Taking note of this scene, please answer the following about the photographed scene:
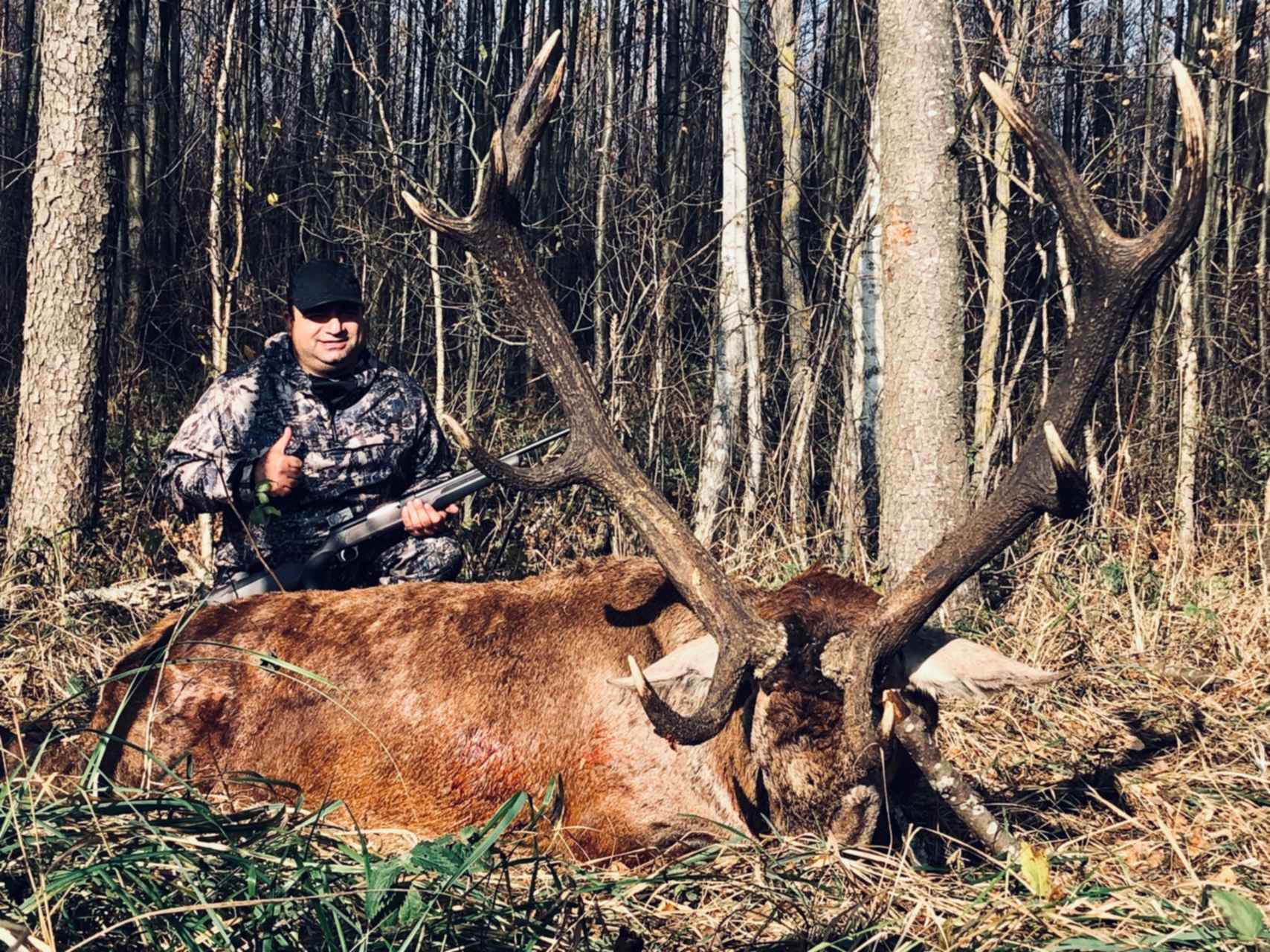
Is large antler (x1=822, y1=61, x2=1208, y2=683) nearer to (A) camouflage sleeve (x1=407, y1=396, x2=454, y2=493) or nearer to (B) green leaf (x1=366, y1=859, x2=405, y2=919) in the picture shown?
(B) green leaf (x1=366, y1=859, x2=405, y2=919)

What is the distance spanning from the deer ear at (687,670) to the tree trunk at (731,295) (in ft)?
11.7

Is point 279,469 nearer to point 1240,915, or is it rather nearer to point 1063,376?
point 1063,376

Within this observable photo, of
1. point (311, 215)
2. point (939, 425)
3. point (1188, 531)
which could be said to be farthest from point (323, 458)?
point (311, 215)

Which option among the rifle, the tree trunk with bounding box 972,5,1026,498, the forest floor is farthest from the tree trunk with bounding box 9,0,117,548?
the tree trunk with bounding box 972,5,1026,498

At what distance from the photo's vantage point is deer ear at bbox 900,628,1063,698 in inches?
135

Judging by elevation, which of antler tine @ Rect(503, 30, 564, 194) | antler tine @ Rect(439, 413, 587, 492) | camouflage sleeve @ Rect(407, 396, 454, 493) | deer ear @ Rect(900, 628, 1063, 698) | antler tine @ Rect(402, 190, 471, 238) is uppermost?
antler tine @ Rect(503, 30, 564, 194)

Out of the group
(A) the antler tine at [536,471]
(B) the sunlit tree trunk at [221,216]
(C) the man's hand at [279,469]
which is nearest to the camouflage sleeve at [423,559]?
(C) the man's hand at [279,469]

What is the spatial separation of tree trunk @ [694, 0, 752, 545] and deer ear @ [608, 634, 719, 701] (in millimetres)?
3556

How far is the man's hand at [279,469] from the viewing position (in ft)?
16.0

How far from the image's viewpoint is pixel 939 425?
516 centimetres

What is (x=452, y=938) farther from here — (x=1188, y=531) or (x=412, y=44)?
(x=412, y=44)

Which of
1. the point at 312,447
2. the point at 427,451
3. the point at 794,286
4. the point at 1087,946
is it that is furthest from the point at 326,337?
the point at 1087,946

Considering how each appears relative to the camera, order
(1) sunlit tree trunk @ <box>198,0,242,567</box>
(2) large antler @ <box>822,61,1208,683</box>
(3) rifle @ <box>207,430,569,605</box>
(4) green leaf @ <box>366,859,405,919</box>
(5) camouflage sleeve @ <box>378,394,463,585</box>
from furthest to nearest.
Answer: (1) sunlit tree trunk @ <box>198,0,242,567</box>, (5) camouflage sleeve @ <box>378,394,463,585</box>, (3) rifle @ <box>207,430,569,605</box>, (2) large antler @ <box>822,61,1208,683</box>, (4) green leaf @ <box>366,859,405,919</box>

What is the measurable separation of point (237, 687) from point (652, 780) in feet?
4.77
